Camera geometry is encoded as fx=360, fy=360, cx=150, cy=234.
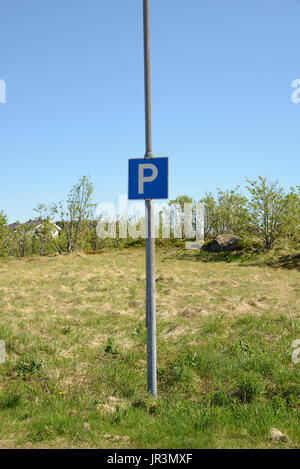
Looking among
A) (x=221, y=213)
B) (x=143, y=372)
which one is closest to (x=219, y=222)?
(x=221, y=213)

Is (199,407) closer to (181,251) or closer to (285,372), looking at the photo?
(285,372)

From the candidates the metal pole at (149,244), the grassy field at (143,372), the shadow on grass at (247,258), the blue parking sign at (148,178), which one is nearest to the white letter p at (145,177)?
the blue parking sign at (148,178)

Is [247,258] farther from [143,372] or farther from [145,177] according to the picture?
[145,177]

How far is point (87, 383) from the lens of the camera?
21.0 feet

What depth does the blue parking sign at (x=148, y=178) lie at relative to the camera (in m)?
5.86

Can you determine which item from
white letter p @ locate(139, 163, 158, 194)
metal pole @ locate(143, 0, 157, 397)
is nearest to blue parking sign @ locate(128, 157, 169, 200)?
white letter p @ locate(139, 163, 158, 194)

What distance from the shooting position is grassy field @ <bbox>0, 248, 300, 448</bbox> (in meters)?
4.84

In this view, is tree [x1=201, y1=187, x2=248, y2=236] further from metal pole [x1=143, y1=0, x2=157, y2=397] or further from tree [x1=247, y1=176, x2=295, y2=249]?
metal pole [x1=143, y1=0, x2=157, y2=397]

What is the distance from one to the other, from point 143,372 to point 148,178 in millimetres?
3675

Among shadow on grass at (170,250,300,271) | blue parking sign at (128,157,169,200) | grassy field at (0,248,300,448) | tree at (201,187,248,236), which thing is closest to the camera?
grassy field at (0,248,300,448)

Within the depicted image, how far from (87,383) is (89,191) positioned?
93.4 ft

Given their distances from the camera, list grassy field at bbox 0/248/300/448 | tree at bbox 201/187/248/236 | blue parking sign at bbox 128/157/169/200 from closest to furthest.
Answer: grassy field at bbox 0/248/300/448 → blue parking sign at bbox 128/157/169/200 → tree at bbox 201/187/248/236

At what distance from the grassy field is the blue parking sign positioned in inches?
129
